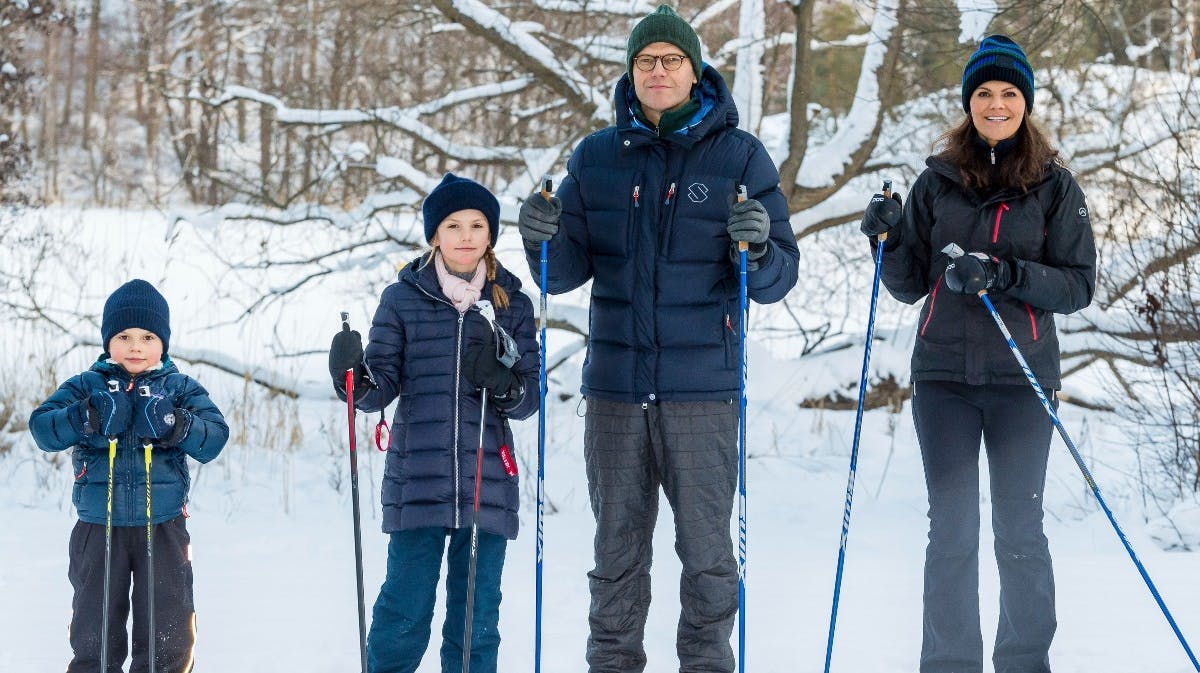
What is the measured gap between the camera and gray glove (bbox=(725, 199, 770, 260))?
9.64 feet

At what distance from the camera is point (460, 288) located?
3221 mm

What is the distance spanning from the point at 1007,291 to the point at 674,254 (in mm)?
881

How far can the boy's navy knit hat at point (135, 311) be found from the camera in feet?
10.3

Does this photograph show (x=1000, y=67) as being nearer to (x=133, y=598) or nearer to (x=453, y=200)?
(x=453, y=200)

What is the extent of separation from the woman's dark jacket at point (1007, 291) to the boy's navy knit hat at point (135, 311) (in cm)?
206

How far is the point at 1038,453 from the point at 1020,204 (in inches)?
26.6

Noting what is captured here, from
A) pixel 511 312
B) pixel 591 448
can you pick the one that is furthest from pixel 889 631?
pixel 511 312

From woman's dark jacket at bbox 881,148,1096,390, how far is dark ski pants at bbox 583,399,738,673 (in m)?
0.63

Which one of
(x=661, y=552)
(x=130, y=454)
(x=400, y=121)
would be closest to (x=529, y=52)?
(x=400, y=121)

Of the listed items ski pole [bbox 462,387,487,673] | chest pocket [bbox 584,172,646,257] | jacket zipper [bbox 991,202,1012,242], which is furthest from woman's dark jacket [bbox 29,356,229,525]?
jacket zipper [bbox 991,202,1012,242]

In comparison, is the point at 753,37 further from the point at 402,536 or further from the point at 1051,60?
the point at 402,536

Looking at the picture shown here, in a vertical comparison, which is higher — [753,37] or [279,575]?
[753,37]

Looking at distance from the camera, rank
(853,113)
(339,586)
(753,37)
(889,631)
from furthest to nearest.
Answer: (853,113)
(753,37)
(339,586)
(889,631)

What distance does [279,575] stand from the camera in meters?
4.89
